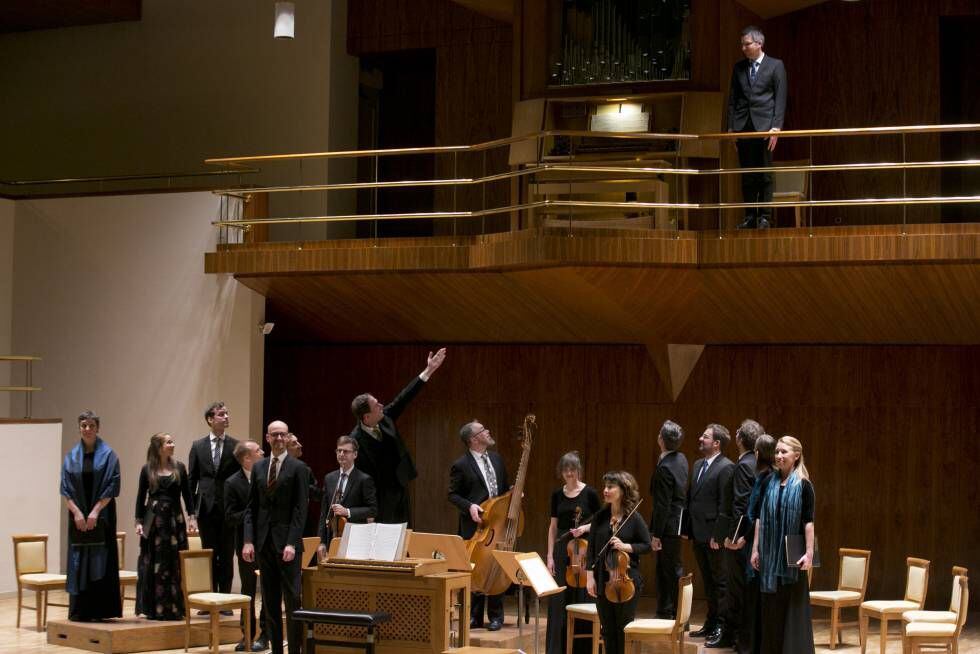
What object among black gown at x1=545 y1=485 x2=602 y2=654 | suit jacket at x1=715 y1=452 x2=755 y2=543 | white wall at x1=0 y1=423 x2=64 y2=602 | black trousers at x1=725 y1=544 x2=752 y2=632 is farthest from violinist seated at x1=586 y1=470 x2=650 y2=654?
white wall at x1=0 y1=423 x2=64 y2=602

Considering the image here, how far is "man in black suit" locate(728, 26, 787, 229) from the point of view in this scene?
9344mm

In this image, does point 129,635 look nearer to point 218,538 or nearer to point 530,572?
point 218,538

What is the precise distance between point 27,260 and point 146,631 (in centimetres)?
437

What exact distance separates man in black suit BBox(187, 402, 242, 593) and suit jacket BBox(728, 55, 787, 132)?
4.17m

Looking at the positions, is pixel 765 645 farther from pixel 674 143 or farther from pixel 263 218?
pixel 263 218

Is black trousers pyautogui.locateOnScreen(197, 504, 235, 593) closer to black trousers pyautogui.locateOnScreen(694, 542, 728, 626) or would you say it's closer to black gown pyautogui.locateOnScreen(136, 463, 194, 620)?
black gown pyautogui.locateOnScreen(136, 463, 194, 620)

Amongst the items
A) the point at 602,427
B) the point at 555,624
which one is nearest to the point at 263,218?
the point at 602,427

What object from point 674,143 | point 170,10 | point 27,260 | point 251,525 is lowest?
point 251,525

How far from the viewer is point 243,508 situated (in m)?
8.91

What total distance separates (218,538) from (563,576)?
2.85 meters

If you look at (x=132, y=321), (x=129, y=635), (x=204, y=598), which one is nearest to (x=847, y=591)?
(x=204, y=598)

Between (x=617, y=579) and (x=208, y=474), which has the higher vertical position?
(x=208, y=474)

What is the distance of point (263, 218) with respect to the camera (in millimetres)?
10938

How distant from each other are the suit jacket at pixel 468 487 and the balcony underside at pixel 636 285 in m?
1.39
